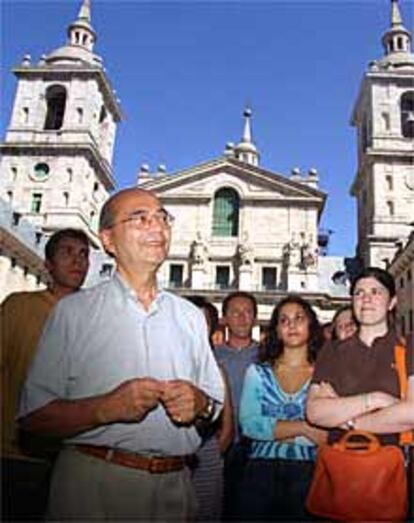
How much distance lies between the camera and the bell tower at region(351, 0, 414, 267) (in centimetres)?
3134

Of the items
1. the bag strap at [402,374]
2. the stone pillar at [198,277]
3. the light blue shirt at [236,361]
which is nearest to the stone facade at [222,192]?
the stone pillar at [198,277]

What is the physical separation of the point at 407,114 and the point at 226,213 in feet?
46.0

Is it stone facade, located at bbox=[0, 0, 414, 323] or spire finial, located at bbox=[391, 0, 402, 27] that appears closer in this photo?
stone facade, located at bbox=[0, 0, 414, 323]

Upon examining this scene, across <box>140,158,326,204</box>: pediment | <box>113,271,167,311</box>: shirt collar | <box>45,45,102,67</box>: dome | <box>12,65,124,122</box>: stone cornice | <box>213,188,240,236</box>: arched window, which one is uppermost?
<box>45,45,102,67</box>: dome

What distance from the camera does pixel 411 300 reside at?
2481cm

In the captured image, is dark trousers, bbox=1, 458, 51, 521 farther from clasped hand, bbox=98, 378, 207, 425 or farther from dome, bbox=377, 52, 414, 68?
dome, bbox=377, 52, 414, 68

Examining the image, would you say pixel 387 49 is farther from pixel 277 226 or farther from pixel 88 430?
pixel 88 430

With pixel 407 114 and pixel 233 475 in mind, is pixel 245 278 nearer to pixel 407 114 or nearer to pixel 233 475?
pixel 407 114

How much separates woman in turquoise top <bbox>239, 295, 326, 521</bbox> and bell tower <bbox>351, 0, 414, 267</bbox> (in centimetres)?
2820

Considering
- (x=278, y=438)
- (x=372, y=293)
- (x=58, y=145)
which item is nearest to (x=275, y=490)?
(x=278, y=438)

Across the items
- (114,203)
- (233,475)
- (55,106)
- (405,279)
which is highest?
(55,106)

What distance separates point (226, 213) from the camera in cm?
3378

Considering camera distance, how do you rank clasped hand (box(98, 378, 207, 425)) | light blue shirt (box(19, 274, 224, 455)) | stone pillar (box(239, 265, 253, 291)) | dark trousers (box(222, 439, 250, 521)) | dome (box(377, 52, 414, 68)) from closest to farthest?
1. clasped hand (box(98, 378, 207, 425))
2. light blue shirt (box(19, 274, 224, 455))
3. dark trousers (box(222, 439, 250, 521))
4. stone pillar (box(239, 265, 253, 291))
5. dome (box(377, 52, 414, 68))

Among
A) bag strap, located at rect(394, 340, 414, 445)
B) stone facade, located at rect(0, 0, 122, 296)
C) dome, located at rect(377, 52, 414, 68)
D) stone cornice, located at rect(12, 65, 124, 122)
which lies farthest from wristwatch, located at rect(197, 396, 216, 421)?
dome, located at rect(377, 52, 414, 68)
